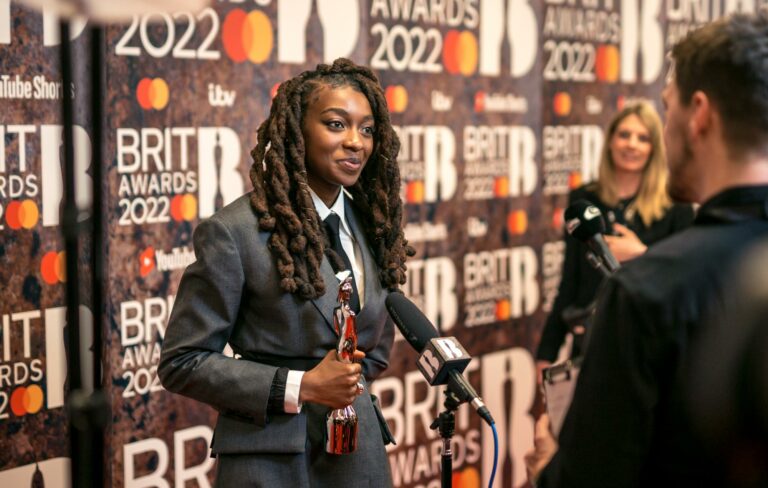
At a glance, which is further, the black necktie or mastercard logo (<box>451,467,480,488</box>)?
mastercard logo (<box>451,467,480,488</box>)

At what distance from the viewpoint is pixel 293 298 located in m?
2.12

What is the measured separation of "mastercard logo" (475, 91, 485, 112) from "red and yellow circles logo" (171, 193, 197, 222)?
59.7 inches

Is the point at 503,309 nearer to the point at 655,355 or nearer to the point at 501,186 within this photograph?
the point at 501,186

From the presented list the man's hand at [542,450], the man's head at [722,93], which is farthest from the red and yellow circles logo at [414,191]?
the man's head at [722,93]

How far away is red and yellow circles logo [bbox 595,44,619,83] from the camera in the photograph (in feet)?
16.3

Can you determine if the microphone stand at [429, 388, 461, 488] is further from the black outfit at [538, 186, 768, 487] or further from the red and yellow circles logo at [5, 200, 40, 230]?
the red and yellow circles logo at [5, 200, 40, 230]

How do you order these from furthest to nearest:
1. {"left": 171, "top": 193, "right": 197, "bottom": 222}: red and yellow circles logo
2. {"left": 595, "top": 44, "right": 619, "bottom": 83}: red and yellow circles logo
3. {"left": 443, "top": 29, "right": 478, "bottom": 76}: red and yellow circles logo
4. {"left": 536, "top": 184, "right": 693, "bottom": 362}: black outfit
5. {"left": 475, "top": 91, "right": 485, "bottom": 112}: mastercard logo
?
{"left": 595, "top": 44, "right": 619, "bottom": 83}: red and yellow circles logo
{"left": 475, "top": 91, "right": 485, "bottom": 112}: mastercard logo
{"left": 443, "top": 29, "right": 478, "bottom": 76}: red and yellow circles logo
{"left": 536, "top": 184, "right": 693, "bottom": 362}: black outfit
{"left": 171, "top": 193, "right": 197, "bottom": 222}: red and yellow circles logo

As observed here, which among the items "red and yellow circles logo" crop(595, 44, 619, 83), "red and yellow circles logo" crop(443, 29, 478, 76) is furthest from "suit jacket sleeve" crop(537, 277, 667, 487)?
"red and yellow circles logo" crop(595, 44, 619, 83)

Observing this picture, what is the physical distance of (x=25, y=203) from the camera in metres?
2.71

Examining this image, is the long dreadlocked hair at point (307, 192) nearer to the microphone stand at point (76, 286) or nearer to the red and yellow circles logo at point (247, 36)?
the microphone stand at point (76, 286)

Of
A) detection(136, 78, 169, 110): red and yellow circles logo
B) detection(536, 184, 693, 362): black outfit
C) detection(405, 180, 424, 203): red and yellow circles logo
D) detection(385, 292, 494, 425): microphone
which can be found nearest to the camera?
detection(385, 292, 494, 425): microphone

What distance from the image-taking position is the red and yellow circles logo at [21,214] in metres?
2.67

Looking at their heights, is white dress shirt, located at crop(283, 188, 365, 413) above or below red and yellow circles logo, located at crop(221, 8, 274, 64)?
below

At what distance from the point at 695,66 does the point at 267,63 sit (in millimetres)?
2107
